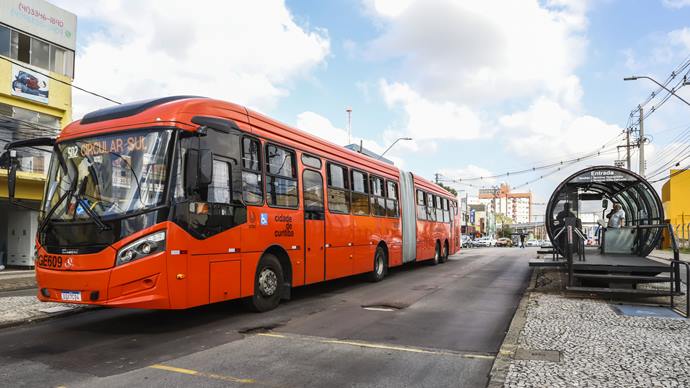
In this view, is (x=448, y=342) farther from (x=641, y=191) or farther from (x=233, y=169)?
(x=641, y=191)

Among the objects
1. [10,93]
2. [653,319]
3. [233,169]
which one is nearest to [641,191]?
[653,319]

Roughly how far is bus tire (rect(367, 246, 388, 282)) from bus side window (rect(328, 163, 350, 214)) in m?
2.38

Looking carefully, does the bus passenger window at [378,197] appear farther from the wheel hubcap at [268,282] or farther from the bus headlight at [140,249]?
the bus headlight at [140,249]

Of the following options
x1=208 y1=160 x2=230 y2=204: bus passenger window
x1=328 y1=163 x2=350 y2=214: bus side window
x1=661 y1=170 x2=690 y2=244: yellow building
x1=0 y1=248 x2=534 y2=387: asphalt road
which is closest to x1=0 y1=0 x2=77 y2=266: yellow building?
x1=328 y1=163 x2=350 y2=214: bus side window

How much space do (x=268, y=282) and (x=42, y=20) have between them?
21085 millimetres

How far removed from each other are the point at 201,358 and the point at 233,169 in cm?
311

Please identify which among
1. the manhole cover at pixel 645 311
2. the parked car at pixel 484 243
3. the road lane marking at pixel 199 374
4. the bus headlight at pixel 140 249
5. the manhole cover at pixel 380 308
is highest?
the bus headlight at pixel 140 249

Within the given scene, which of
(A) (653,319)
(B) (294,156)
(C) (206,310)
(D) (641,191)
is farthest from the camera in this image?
(D) (641,191)

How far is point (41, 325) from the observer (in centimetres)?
795

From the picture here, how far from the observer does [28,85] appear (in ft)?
71.6

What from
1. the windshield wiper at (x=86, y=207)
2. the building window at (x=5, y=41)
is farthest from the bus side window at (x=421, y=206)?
the building window at (x=5, y=41)

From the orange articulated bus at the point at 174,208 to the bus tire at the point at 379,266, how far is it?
12.5 ft

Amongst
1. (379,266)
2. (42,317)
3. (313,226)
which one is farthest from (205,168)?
(379,266)

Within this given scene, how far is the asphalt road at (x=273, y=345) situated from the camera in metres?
5.15
